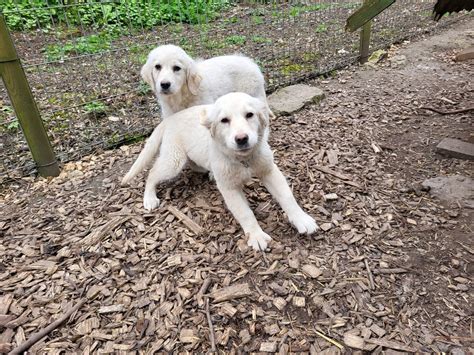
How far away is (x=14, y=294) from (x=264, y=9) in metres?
4.34

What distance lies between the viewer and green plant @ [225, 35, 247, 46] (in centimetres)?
497

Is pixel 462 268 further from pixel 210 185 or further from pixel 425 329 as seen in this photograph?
pixel 210 185

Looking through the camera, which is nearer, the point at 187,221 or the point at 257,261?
the point at 257,261

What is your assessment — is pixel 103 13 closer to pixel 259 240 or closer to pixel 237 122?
pixel 237 122

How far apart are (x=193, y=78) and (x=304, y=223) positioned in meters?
1.93

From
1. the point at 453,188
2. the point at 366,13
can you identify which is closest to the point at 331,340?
the point at 453,188

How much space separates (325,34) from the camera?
18.7 ft

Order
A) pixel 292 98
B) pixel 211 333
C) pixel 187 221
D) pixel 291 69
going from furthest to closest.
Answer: pixel 291 69 < pixel 292 98 < pixel 187 221 < pixel 211 333

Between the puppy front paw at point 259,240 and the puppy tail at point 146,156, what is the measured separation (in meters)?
1.19

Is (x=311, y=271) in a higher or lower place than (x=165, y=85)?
lower

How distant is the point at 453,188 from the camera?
269cm

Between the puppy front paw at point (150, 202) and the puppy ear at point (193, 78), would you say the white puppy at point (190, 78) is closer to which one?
the puppy ear at point (193, 78)

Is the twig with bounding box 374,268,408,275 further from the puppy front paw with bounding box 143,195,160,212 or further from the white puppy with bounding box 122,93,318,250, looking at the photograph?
the puppy front paw with bounding box 143,195,160,212

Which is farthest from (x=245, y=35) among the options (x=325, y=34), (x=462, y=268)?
(x=462, y=268)
